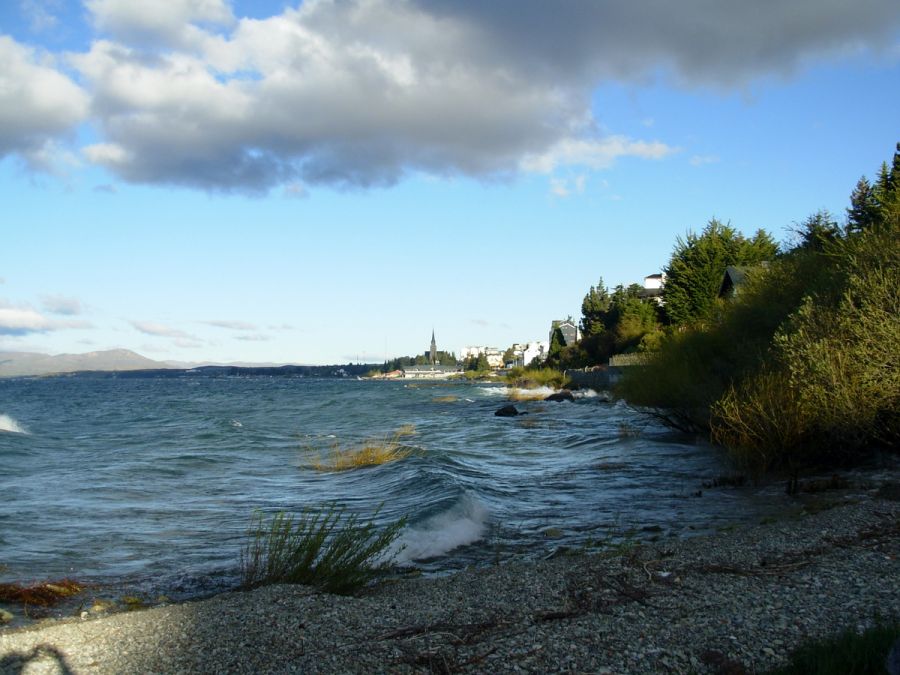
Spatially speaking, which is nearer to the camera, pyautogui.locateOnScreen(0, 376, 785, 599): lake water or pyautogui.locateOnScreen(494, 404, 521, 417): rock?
pyautogui.locateOnScreen(0, 376, 785, 599): lake water

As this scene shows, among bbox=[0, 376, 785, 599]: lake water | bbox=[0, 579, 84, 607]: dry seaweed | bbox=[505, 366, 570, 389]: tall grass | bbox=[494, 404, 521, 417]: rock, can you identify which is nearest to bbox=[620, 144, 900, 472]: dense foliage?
bbox=[0, 376, 785, 599]: lake water

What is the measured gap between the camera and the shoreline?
6.16 m

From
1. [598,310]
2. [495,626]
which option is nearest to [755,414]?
[495,626]

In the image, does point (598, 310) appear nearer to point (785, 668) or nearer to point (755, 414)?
point (755, 414)

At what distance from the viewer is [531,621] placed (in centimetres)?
715

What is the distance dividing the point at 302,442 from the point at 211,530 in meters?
19.0

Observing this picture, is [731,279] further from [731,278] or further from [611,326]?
[611,326]

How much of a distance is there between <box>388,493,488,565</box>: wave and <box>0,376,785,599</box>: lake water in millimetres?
42

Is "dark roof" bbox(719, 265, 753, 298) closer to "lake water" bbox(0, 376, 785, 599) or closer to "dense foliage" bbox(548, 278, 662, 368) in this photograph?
"dense foliage" bbox(548, 278, 662, 368)

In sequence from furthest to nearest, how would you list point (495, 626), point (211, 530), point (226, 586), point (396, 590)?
1. point (211, 530)
2. point (226, 586)
3. point (396, 590)
4. point (495, 626)

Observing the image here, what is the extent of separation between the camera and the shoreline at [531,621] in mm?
6156

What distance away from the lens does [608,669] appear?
5.79 m

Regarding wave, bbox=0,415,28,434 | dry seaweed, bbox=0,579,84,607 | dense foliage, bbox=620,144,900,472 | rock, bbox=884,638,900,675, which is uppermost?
dense foliage, bbox=620,144,900,472

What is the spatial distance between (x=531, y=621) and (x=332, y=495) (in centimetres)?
1153
